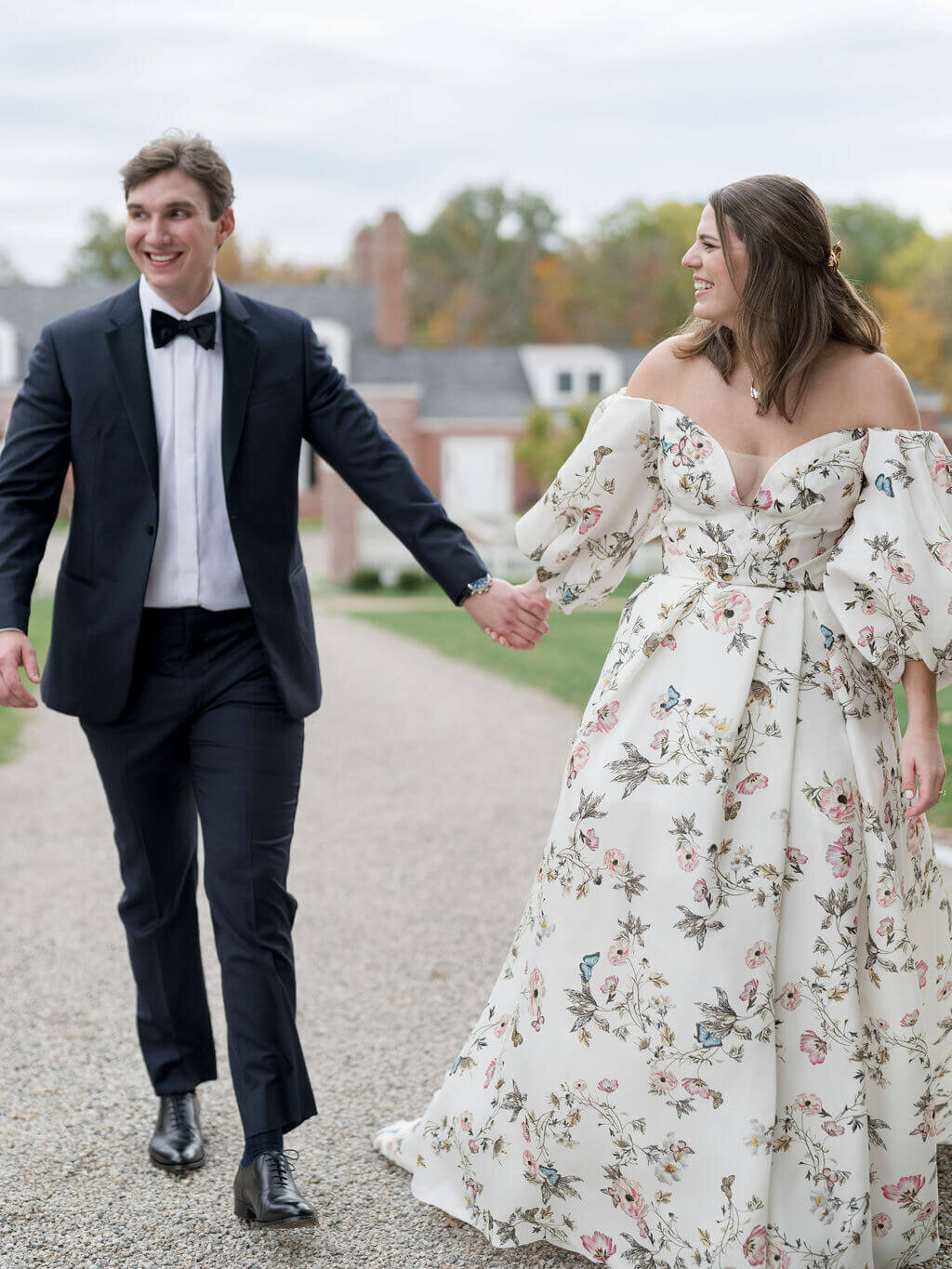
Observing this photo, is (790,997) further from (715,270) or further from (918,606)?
(715,270)

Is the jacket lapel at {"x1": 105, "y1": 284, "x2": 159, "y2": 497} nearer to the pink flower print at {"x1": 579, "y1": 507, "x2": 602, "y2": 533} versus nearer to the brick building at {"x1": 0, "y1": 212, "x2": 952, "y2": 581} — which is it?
the pink flower print at {"x1": 579, "y1": 507, "x2": 602, "y2": 533}

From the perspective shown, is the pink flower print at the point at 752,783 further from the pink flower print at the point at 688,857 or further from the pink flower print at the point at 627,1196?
the pink flower print at the point at 627,1196

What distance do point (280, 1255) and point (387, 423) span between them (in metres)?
26.2

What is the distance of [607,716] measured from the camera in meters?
2.88

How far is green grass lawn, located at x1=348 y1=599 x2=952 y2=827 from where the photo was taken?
10.6m

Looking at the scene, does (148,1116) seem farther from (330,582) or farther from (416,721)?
(330,582)

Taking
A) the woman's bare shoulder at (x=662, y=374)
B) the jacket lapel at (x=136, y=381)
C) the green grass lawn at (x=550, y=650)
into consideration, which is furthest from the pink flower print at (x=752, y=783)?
the green grass lawn at (x=550, y=650)

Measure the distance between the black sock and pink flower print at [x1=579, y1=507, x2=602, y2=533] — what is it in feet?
4.60

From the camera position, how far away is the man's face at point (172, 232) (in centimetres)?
295

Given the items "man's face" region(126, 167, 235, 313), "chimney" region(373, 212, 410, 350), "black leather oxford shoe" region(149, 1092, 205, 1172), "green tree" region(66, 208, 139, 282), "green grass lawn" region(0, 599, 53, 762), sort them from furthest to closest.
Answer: "green tree" region(66, 208, 139, 282), "chimney" region(373, 212, 410, 350), "green grass lawn" region(0, 599, 53, 762), "black leather oxford shoe" region(149, 1092, 205, 1172), "man's face" region(126, 167, 235, 313)

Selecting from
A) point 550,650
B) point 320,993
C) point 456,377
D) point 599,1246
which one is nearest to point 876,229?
point 456,377

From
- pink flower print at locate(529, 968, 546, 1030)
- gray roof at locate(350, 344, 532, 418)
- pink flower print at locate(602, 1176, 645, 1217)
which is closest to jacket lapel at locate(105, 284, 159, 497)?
pink flower print at locate(529, 968, 546, 1030)

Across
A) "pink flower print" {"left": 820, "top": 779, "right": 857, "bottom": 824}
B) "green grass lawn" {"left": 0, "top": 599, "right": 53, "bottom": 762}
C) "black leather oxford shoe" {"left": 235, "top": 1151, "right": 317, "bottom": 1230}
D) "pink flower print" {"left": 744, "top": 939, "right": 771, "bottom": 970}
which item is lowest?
"green grass lawn" {"left": 0, "top": 599, "right": 53, "bottom": 762}

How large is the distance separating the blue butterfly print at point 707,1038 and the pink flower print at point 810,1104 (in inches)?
7.2
